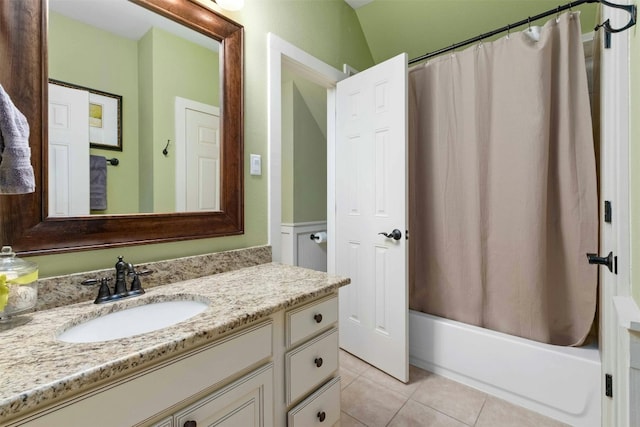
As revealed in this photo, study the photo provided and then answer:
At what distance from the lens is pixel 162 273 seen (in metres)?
1.09

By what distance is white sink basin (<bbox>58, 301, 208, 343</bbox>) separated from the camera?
0.79 metres

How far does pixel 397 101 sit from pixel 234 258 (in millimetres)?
1267

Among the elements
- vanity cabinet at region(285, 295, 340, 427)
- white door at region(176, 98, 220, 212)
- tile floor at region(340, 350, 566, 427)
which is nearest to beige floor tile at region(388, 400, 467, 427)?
tile floor at region(340, 350, 566, 427)

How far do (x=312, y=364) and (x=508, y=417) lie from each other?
3.84 feet

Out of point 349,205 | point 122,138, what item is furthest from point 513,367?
point 122,138

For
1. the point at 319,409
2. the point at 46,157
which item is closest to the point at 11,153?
the point at 46,157

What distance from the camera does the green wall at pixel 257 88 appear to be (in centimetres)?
99

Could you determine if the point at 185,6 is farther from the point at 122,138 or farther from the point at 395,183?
the point at 395,183

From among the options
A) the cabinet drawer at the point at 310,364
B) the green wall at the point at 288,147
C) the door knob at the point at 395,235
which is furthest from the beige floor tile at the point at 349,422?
the green wall at the point at 288,147

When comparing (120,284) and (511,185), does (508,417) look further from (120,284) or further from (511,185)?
(120,284)

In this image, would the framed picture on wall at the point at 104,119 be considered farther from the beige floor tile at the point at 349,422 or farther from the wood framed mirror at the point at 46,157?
the beige floor tile at the point at 349,422

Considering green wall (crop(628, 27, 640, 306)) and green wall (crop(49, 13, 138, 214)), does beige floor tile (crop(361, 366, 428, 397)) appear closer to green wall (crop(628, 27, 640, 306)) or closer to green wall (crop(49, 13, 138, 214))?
green wall (crop(628, 27, 640, 306))

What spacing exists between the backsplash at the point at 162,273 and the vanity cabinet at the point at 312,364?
0.47 m

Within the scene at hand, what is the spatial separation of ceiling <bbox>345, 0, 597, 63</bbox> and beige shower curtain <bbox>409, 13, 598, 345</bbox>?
0.34 m
